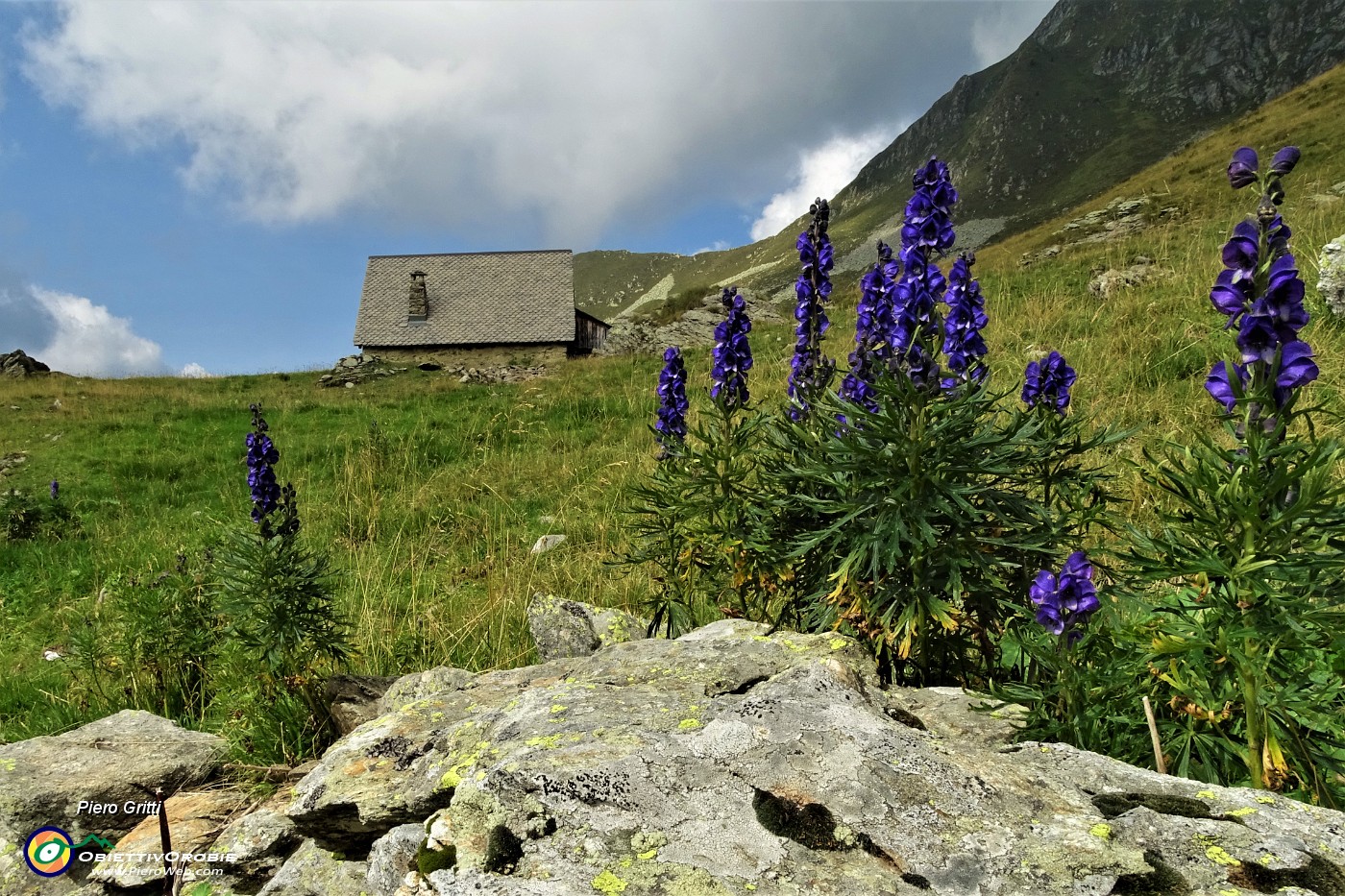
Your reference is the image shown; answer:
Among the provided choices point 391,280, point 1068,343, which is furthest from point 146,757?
point 391,280

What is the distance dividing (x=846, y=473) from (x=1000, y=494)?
1.94 feet

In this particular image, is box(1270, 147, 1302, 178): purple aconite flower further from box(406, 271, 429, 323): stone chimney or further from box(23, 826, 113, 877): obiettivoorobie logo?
box(406, 271, 429, 323): stone chimney

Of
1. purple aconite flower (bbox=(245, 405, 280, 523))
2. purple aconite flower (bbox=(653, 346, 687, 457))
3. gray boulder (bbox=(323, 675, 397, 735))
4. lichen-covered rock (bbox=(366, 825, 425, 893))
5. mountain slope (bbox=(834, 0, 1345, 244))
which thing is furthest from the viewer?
mountain slope (bbox=(834, 0, 1345, 244))

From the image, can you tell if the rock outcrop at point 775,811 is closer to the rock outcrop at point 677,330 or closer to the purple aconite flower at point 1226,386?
the purple aconite flower at point 1226,386

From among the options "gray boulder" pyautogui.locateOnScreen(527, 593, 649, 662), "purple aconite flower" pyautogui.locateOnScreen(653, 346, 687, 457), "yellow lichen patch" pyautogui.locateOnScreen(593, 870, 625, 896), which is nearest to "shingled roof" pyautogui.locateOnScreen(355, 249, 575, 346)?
"purple aconite flower" pyautogui.locateOnScreen(653, 346, 687, 457)

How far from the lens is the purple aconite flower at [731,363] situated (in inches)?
156

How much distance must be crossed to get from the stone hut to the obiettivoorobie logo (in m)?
37.1

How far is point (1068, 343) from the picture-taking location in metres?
9.44

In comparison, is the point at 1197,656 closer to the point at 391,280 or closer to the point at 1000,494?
the point at 1000,494

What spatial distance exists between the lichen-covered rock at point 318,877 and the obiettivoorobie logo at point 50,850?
1.57 m

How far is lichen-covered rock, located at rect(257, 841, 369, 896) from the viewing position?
2.17 metres

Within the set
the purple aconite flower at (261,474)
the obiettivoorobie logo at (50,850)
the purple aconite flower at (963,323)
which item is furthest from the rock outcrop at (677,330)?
the obiettivoorobie logo at (50,850)

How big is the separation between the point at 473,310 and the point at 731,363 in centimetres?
4171

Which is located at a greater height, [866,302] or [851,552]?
[866,302]
